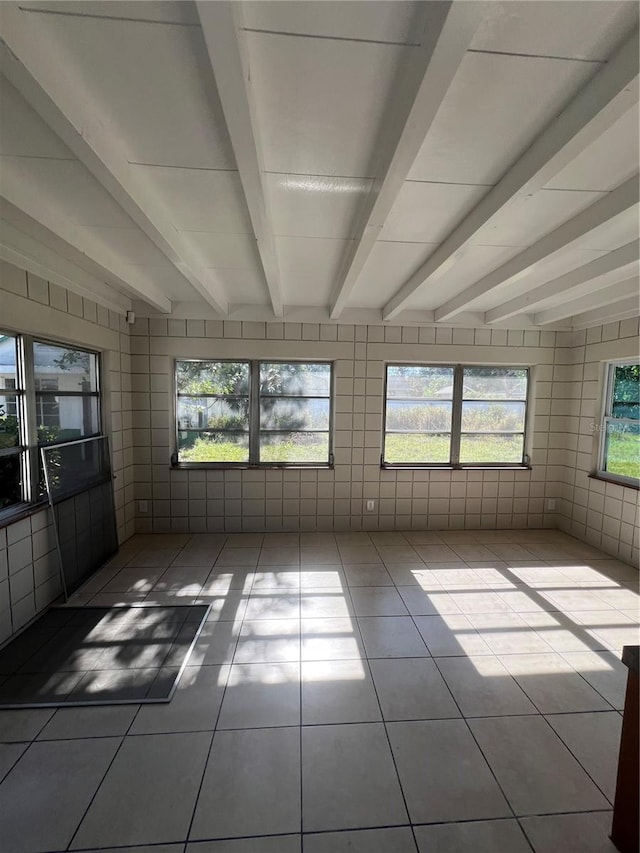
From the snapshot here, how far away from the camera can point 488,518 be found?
4.03 metres

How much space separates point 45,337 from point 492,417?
4.22 meters

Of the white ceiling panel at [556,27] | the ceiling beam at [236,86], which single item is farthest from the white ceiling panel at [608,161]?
the ceiling beam at [236,86]

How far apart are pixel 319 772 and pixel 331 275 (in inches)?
110

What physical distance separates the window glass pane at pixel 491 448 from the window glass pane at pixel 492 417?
3.6 inches

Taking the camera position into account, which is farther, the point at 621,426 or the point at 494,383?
the point at 494,383

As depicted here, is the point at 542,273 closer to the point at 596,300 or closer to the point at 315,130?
the point at 596,300

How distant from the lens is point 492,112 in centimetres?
114

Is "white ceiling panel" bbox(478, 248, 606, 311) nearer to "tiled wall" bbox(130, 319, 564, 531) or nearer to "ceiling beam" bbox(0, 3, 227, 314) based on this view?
"tiled wall" bbox(130, 319, 564, 531)

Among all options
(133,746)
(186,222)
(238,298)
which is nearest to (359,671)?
(133,746)

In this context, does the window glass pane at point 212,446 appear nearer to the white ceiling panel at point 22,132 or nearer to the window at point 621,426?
the white ceiling panel at point 22,132

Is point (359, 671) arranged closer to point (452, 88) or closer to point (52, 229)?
point (452, 88)

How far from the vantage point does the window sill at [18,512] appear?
84.0 inches

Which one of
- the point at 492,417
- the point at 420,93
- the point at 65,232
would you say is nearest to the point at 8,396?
the point at 65,232

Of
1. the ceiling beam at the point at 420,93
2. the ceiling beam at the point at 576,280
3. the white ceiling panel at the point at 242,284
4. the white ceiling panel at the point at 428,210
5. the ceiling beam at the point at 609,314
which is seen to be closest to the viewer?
the ceiling beam at the point at 420,93
